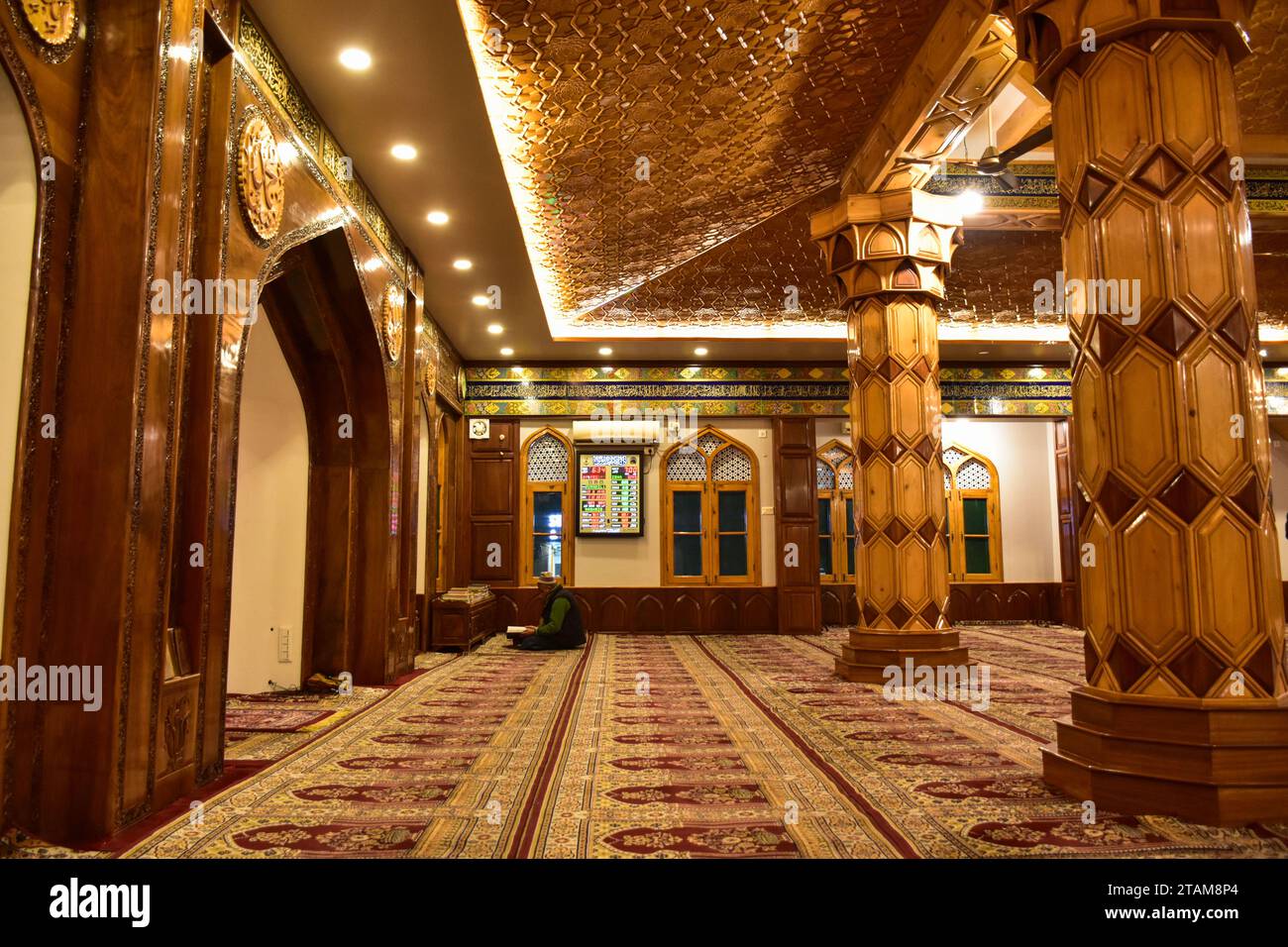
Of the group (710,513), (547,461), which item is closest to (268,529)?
(547,461)

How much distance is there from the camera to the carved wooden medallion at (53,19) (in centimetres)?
238

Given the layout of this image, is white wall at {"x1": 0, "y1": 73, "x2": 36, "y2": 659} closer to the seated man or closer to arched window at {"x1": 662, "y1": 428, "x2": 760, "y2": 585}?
the seated man

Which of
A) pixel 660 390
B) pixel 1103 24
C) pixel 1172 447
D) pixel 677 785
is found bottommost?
pixel 677 785

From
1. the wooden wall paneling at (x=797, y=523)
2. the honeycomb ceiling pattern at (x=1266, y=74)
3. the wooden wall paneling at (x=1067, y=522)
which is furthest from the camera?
the wooden wall paneling at (x=1067, y=522)

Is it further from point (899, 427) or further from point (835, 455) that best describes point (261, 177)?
point (835, 455)

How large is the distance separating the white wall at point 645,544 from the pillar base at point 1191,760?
7.58 meters

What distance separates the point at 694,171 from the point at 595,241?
1388mm

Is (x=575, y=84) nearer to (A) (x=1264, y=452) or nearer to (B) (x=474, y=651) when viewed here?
(A) (x=1264, y=452)

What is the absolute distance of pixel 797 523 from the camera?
403 inches

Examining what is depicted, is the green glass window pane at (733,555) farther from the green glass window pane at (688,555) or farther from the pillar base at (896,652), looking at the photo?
the pillar base at (896,652)

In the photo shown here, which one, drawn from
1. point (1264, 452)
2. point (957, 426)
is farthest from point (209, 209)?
point (957, 426)

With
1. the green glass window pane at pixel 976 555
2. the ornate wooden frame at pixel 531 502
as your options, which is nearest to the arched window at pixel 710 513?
the ornate wooden frame at pixel 531 502

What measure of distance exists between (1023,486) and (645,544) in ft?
17.6

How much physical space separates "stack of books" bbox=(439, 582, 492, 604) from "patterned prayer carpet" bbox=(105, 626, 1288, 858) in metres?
2.46
